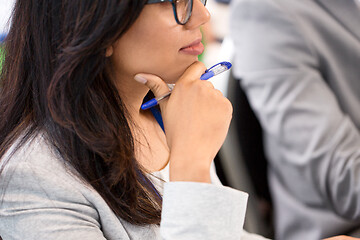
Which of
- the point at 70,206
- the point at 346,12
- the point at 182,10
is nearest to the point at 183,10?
the point at 182,10

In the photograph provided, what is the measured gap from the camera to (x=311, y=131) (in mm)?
1082

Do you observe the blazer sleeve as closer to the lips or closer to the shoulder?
the lips

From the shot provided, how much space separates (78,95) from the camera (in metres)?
0.57

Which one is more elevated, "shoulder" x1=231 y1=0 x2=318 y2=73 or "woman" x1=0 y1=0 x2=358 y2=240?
"woman" x1=0 y1=0 x2=358 y2=240

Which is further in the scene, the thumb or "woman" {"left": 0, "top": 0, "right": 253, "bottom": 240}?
the thumb

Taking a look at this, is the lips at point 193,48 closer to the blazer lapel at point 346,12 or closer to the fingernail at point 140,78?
the fingernail at point 140,78

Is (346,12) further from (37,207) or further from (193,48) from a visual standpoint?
(37,207)

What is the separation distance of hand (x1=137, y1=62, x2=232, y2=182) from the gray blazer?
3 cm

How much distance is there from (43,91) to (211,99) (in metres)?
0.25

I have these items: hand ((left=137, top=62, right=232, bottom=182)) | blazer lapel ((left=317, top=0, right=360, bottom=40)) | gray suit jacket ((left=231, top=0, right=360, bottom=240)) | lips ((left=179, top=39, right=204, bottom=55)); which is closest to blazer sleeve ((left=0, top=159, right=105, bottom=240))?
hand ((left=137, top=62, right=232, bottom=182))

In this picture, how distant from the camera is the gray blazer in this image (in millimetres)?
520

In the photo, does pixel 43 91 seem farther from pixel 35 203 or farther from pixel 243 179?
pixel 243 179

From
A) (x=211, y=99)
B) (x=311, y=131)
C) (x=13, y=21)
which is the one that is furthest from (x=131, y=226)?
(x=311, y=131)

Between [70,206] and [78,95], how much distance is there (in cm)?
15
